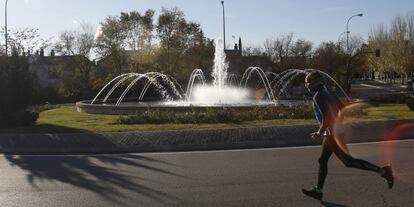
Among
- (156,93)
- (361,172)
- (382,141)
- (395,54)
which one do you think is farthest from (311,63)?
(361,172)

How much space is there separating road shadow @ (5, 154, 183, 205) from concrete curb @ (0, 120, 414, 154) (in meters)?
1.19

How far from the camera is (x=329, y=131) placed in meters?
8.17

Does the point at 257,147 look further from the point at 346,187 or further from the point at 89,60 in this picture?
the point at 89,60

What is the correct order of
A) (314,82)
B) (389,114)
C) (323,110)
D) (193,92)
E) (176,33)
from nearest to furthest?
(323,110), (314,82), (389,114), (193,92), (176,33)

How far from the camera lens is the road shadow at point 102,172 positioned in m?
8.91

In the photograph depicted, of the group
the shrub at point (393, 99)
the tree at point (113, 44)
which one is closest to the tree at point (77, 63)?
the tree at point (113, 44)

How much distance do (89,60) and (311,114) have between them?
5573 cm

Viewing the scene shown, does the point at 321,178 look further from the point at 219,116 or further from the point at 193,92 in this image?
the point at 193,92

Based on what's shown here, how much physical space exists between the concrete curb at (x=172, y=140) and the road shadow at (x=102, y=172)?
119 cm

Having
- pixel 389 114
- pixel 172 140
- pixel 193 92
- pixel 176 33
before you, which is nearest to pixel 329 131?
pixel 172 140

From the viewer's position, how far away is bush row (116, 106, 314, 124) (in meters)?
20.1

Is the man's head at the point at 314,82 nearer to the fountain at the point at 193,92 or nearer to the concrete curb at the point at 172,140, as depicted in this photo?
the concrete curb at the point at 172,140

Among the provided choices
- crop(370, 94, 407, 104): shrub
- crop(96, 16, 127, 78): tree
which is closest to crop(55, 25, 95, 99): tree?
crop(96, 16, 127, 78): tree

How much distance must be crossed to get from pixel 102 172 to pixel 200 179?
2185 mm
